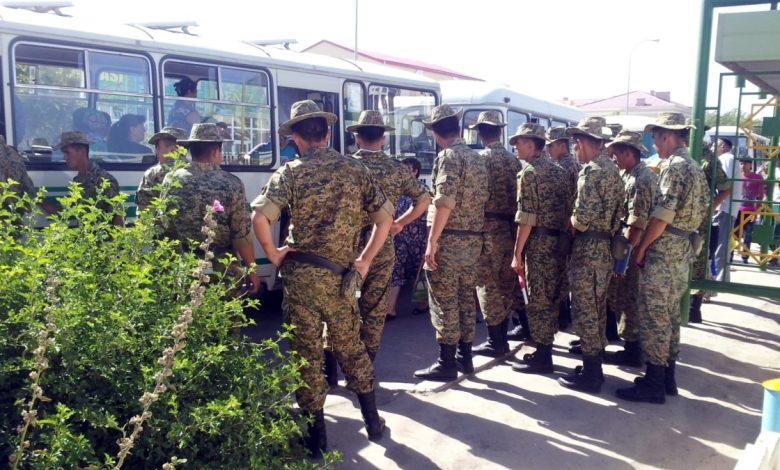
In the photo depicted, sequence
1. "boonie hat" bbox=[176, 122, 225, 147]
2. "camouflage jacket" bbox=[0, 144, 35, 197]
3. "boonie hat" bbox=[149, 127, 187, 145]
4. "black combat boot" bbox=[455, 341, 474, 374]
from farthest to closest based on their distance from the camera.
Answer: "boonie hat" bbox=[149, 127, 187, 145] < "black combat boot" bbox=[455, 341, 474, 374] < "camouflage jacket" bbox=[0, 144, 35, 197] < "boonie hat" bbox=[176, 122, 225, 147]

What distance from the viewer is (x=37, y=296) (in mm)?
2518

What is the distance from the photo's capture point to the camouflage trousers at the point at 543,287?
5.23 m

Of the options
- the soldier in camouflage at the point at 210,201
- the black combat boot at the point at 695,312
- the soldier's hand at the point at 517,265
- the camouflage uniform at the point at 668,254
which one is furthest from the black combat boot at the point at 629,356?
the soldier in camouflage at the point at 210,201

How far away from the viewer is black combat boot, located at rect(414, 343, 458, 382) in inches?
198

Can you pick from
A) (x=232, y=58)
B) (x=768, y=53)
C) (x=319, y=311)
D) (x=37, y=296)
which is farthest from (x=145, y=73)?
(x=768, y=53)

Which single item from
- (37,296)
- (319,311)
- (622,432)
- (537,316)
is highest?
(37,296)

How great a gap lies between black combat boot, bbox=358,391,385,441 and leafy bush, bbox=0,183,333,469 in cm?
100

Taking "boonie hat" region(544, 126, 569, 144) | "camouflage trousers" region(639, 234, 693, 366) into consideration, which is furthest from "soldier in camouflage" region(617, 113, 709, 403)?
"boonie hat" region(544, 126, 569, 144)

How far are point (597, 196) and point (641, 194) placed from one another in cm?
46

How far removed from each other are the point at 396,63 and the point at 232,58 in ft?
100

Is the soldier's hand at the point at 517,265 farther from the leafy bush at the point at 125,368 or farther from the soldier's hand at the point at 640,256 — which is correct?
the leafy bush at the point at 125,368

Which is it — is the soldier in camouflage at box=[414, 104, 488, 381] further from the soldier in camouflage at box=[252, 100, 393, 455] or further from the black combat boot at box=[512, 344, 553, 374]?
the soldier in camouflage at box=[252, 100, 393, 455]

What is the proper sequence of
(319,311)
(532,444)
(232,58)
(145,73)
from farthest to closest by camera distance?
1. (232,58)
2. (145,73)
3. (532,444)
4. (319,311)

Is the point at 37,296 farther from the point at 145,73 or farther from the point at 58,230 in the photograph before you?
the point at 145,73
